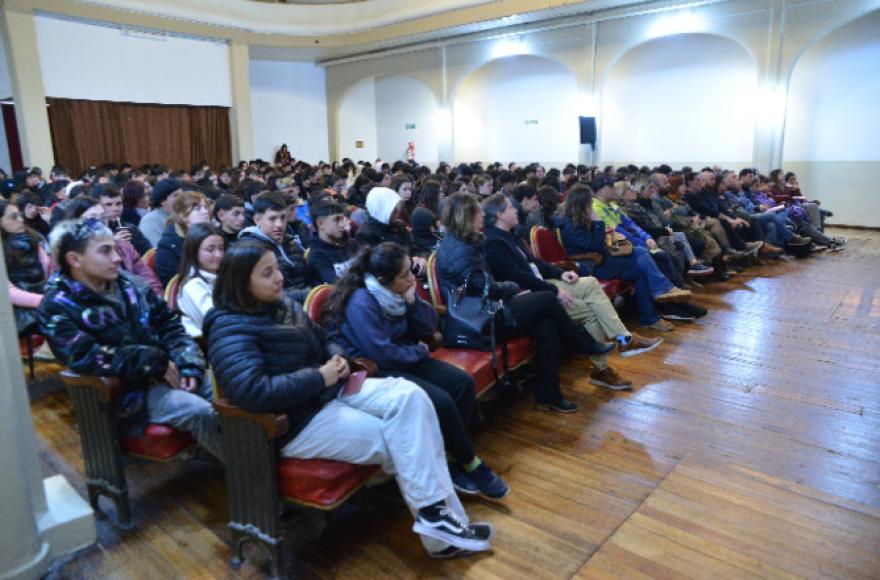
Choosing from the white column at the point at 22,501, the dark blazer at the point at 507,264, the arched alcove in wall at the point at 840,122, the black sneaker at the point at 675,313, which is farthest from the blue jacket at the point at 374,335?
the arched alcove in wall at the point at 840,122

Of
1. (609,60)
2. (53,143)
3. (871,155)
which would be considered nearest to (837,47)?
(871,155)

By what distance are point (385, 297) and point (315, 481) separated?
81 centimetres

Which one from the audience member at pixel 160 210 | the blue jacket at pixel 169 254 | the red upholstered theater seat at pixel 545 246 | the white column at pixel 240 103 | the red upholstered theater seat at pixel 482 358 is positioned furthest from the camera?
the white column at pixel 240 103

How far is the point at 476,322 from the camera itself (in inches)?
123

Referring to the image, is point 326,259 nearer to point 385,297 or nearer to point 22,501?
point 385,297

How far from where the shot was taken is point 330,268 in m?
3.61

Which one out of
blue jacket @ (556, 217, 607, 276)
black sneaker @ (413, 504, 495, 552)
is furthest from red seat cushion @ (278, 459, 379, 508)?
blue jacket @ (556, 217, 607, 276)

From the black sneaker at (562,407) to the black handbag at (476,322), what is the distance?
1.16ft

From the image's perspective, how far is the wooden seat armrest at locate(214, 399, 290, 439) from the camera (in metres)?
1.90

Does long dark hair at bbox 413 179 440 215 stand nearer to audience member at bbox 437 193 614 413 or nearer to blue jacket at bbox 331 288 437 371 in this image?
audience member at bbox 437 193 614 413

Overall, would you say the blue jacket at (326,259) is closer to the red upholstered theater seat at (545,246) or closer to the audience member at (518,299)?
the audience member at (518,299)

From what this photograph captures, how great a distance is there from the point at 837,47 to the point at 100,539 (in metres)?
11.4

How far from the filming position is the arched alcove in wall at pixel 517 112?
12.7 m

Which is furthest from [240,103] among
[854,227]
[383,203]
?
[854,227]
